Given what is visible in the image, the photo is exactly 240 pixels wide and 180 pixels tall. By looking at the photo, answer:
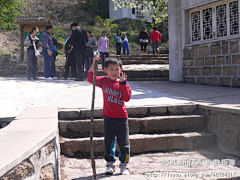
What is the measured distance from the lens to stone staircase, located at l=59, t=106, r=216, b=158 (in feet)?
12.6

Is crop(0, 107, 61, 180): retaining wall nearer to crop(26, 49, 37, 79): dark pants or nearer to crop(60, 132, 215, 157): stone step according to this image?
crop(60, 132, 215, 157): stone step

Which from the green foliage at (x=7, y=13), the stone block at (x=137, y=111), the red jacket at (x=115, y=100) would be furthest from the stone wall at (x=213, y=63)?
the green foliage at (x=7, y=13)

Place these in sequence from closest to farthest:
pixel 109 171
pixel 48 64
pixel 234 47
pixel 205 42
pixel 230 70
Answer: pixel 109 171, pixel 234 47, pixel 230 70, pixel 205 42, pixel 48 64

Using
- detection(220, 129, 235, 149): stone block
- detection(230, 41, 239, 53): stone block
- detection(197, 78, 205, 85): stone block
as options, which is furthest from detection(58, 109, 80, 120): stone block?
detection(197, 78, 205, 85): stone block

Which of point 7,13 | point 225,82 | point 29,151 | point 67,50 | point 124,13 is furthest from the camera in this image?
point 124,13

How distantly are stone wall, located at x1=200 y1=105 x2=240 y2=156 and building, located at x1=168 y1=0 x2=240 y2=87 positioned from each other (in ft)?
11.2

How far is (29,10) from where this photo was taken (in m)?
19.0

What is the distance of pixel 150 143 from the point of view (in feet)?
13.1

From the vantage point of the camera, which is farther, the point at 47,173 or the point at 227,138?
the point at 227,138

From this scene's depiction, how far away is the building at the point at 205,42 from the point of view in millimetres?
7395

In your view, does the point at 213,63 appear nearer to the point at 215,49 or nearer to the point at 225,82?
the point at 215,49

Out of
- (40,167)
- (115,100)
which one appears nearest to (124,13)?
(115,100)

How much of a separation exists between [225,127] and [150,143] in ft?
3.73

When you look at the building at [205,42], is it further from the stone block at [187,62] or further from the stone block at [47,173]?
the stone block at [47,173]
